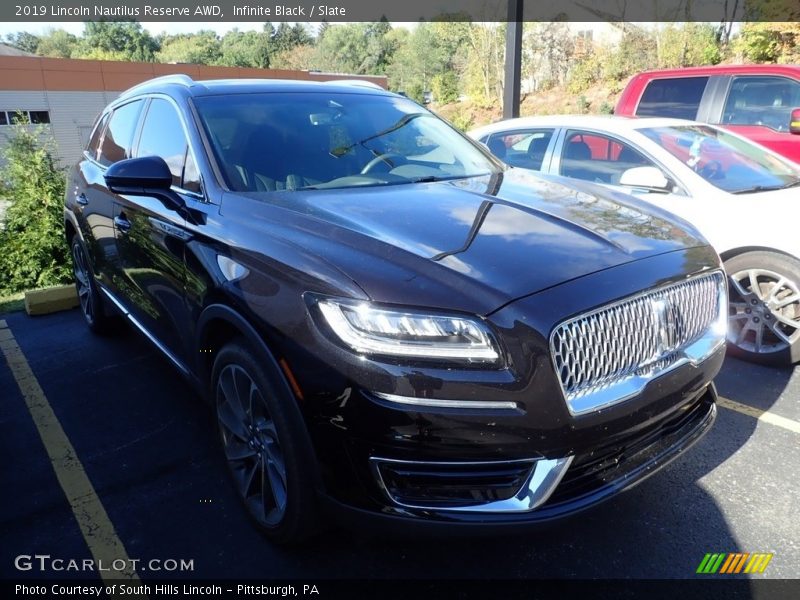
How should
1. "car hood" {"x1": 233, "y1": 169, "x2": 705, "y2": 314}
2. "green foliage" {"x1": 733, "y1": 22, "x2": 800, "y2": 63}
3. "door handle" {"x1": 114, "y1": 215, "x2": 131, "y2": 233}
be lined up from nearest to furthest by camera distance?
"car hood" {"x1": 233, "y1": 169, "x2": 705, "y2": 314} < "door handle" {"x1": 114, "y1": 215, "x2": 131, "y2": 233} < "green foliage" {"x1": 733, "y1": 22, "x2": 800, "y2": 63}

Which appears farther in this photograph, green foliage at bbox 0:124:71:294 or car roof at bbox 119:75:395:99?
green foliage at bbox 0:124:71:294

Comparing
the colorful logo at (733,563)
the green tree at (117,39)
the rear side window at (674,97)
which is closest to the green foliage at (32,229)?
the rear side window at (674,97)

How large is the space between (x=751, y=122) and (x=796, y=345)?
4.09 meters

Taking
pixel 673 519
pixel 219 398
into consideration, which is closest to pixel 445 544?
pixel 673 519

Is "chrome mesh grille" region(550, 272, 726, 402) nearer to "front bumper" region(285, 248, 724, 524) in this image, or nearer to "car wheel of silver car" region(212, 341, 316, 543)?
"front bumper" region(285, 248, 724, 524)

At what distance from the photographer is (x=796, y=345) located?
393 cm

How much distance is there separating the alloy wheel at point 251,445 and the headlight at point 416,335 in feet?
1.94

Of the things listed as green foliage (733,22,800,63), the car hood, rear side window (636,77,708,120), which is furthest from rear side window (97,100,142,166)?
green foliage (733,22,800,63)

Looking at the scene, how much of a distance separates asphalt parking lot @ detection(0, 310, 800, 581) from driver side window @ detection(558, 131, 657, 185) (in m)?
1.71

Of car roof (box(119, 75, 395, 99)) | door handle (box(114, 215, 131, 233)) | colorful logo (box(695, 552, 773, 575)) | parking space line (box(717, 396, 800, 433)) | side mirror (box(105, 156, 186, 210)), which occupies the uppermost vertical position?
car roof (box(119, 75, 395, 99))

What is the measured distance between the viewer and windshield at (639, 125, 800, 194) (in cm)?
439

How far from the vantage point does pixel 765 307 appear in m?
4.02

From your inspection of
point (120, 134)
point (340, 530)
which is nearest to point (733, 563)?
point (340, 530)

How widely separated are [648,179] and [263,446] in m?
3.32
